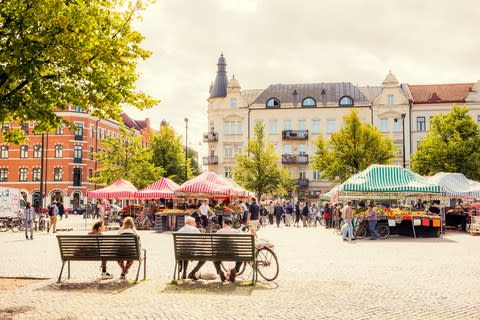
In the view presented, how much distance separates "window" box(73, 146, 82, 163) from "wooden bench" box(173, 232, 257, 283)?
6666 cm

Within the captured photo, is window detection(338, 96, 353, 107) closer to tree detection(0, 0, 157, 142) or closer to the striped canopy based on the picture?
the striped canopy

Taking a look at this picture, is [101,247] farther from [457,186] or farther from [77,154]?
[77,154]

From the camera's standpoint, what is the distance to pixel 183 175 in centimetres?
6594

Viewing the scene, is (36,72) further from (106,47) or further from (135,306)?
(135,306)

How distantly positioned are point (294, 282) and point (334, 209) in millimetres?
24757

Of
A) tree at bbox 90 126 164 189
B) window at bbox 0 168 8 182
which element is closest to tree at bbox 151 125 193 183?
tree at bbox 90 126 164 189

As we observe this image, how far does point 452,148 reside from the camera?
49062 millimetres

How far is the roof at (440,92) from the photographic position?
2731 inches

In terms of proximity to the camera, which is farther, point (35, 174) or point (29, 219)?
point (35, 174)

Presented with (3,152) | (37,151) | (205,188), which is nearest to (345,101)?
(37,151)

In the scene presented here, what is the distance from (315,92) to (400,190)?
47.2m

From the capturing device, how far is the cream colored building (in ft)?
228

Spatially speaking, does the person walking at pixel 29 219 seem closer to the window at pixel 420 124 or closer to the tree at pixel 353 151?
the tree at pixel 353 151

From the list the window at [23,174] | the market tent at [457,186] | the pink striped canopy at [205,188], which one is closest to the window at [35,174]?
the window at [23,174]
